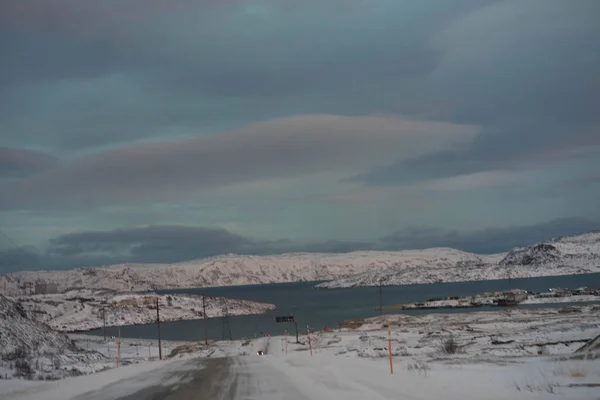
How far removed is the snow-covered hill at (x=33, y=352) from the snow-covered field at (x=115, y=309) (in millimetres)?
95326

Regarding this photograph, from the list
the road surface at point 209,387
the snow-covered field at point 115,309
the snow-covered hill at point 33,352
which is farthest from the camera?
the snow-covered field at point 115,309

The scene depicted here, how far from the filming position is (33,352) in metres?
41.4

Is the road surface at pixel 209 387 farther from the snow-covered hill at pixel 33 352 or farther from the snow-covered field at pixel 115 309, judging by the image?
the snow-covered field at pixel 115 309

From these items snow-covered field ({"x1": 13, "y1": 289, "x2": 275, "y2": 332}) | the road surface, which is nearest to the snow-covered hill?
the road surface

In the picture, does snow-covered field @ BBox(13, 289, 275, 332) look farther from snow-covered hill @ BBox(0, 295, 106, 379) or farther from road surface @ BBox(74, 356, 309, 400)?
road surface @ BBox(74, 356, 309, 400)

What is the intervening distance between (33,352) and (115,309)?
12091 centimetres

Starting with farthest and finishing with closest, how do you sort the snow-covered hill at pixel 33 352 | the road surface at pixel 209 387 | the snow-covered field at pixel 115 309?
1. the snow-covered field at pixel 115 309
2. the snow-covered hill at pixel 33 352
3. the road surface at pixel 209 387

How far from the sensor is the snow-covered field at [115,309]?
473 ft

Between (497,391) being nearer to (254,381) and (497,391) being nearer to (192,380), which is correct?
(254,381)

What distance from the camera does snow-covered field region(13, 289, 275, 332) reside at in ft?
473

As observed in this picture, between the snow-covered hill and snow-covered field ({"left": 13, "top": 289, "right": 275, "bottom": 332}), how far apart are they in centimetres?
9533

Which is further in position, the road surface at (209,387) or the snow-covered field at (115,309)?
the snow-covered field at (115,309)

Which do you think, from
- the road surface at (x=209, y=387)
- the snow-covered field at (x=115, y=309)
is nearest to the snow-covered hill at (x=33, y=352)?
the road surface at (x=209, y=387)

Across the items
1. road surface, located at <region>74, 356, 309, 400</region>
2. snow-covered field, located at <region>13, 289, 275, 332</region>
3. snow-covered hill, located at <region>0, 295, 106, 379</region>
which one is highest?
road surface, located at <region>74, 356, 309, 400</region>
